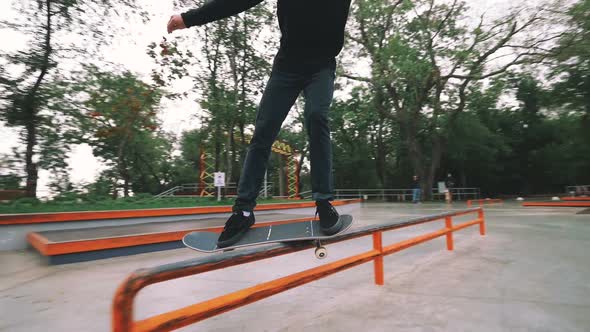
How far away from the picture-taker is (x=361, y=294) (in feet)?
8.56

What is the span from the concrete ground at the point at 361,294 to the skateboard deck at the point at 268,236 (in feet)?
2.13

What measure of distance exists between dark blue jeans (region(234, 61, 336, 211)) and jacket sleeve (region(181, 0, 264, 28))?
1.40ft

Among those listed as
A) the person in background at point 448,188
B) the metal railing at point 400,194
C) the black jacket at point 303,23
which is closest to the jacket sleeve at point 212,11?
the black jacket at point 303,23

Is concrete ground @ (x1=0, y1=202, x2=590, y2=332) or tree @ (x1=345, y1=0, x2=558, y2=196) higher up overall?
tree @ (x1=345, y1=0, x2=558, y2=196)

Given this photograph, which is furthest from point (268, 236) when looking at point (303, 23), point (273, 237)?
point (303, 23)

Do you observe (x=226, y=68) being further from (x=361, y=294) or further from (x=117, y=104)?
(x=361, y=294)

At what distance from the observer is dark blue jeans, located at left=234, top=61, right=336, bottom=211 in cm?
175

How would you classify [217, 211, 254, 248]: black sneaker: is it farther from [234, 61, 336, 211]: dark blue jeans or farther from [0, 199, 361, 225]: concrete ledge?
[0, 199, 361, 225]: concrete ledge

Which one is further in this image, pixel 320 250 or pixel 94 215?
pixel 94 215

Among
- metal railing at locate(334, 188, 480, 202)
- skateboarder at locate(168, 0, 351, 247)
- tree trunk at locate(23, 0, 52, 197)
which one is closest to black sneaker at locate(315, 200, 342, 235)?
skateboarder at locate(168, 0, 351, 247)

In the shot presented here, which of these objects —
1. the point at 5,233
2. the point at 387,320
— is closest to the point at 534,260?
the point at 387,320

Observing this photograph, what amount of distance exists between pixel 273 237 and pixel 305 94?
Answer: 34.7 inches

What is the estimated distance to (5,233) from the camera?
16.9 feet

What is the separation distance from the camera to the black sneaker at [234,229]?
1632 mm
